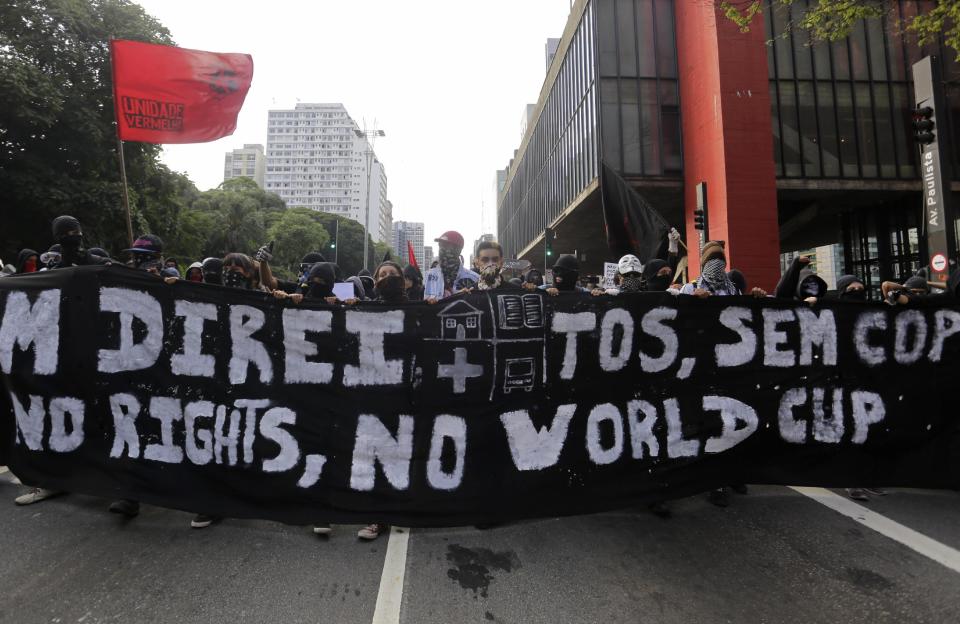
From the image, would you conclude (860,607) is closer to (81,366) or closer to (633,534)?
(633,534)

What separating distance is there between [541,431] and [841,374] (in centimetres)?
223

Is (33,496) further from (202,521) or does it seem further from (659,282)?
(659,282)

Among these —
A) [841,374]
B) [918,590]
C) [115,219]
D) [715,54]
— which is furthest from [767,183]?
[115,219]

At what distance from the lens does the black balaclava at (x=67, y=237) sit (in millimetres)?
4129

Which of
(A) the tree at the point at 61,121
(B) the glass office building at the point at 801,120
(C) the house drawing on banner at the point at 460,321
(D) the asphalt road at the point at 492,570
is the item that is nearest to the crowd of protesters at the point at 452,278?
(C) the house drawing on banner at the point at 460,321

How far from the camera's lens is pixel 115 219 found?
55.5 ft

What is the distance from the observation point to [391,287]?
394 centimetres

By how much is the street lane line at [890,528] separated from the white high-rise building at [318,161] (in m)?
137

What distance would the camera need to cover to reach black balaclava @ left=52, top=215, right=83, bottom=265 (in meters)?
4.13

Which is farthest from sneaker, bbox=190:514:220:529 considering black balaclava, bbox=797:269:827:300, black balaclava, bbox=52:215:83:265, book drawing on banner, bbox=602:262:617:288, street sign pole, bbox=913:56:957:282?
street sign pole, bbox=913:56:957:282

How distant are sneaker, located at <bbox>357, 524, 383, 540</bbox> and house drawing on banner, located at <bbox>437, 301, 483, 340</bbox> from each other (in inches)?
53.1

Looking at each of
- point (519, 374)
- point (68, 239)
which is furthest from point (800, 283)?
point (68, 239)

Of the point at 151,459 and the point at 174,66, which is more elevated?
the point at 174,66

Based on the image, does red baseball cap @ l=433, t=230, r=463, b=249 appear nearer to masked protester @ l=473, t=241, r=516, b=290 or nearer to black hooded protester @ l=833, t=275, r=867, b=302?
masked protester @ l=473, t=241, r=516, b=290
